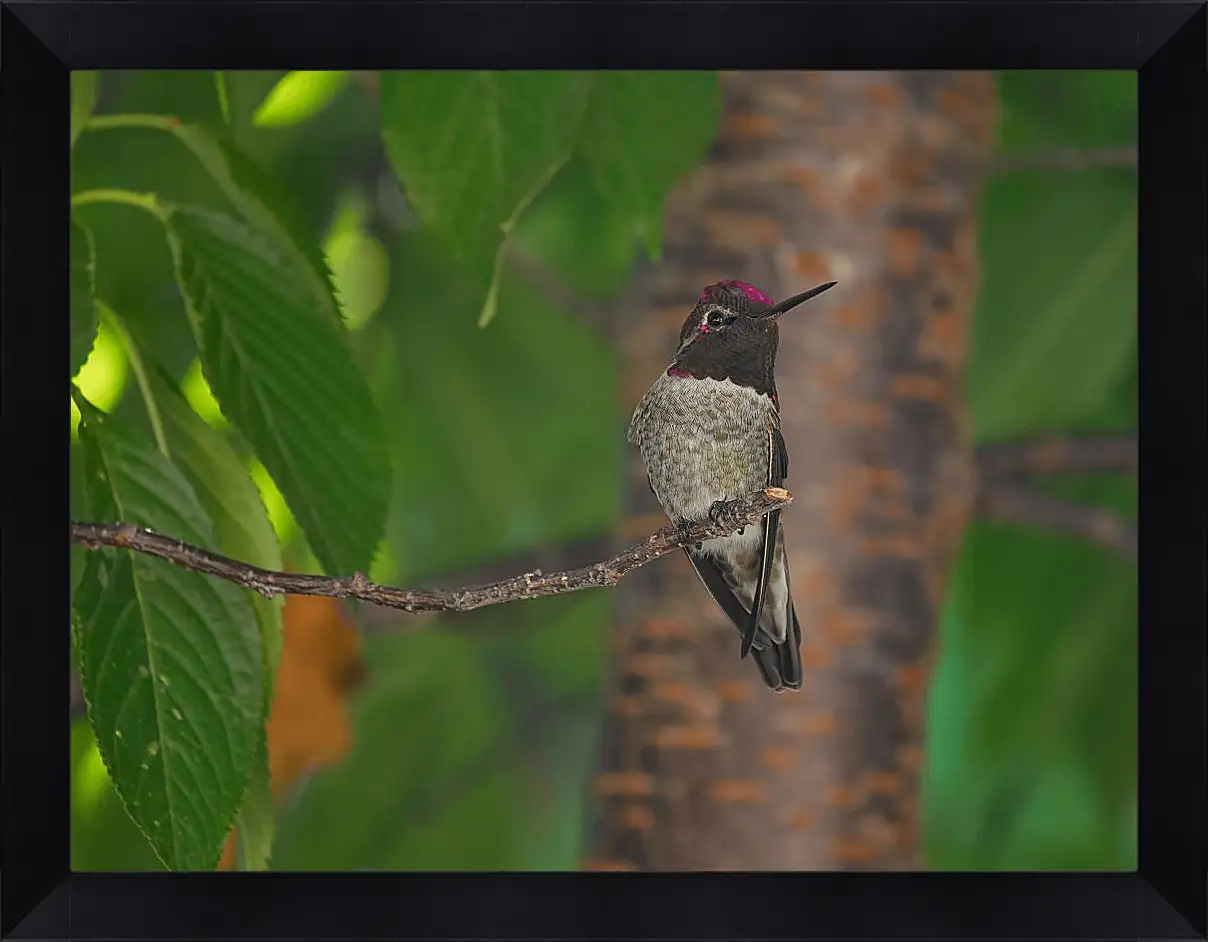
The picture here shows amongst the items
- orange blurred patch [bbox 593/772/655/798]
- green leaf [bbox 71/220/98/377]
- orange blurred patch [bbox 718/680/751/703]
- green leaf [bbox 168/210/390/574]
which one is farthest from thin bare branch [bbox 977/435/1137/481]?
green leaf [bbox 71/220/98/377]

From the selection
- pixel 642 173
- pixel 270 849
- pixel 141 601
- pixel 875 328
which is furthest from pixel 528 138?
pixel 270 849

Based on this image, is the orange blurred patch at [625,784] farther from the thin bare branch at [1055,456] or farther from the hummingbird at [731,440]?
the thin bare branch at [1055,456]

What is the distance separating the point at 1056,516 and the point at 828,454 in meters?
0.22

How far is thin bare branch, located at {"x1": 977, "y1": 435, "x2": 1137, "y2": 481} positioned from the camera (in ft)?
3.34

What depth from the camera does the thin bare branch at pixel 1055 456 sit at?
3.34ft

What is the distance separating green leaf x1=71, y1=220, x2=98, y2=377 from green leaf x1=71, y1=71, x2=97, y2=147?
8 cm

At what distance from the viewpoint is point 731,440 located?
989 mm

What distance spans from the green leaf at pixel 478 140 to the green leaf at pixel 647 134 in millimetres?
24

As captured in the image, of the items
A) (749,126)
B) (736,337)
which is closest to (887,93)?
(749,126)

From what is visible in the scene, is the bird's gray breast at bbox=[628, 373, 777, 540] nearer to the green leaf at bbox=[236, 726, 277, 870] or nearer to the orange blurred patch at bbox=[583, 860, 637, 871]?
the orange blurred patch at bbox=[583, 860, 637, 871]
